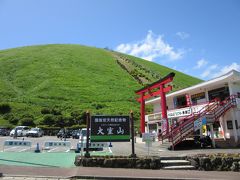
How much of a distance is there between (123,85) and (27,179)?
72.4 metres

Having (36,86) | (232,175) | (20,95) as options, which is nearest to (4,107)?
(20,95)

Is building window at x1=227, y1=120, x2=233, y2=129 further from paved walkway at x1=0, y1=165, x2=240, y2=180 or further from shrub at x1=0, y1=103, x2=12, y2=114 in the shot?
shrub at x1=0, y1=103, x2=12, y2=114

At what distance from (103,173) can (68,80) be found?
70.3m

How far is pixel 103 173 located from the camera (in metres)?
11.1

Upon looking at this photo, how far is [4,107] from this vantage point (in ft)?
184

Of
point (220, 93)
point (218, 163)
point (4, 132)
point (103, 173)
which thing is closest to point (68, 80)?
point (4, 132)

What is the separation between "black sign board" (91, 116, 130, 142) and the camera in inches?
565

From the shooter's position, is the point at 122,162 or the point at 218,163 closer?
the point at 218,163

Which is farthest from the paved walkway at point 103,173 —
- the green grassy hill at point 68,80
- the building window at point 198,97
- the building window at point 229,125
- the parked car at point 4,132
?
the green grassy hill at point 68,80

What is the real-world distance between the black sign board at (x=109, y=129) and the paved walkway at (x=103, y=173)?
2.37m

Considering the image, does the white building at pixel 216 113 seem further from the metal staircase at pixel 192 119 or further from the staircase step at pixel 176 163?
the staircase step at pixel 176 163

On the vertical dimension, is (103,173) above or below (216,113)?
below

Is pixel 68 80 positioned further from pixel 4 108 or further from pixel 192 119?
pixel 192 119

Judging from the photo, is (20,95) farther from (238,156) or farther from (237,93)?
(238,156)
